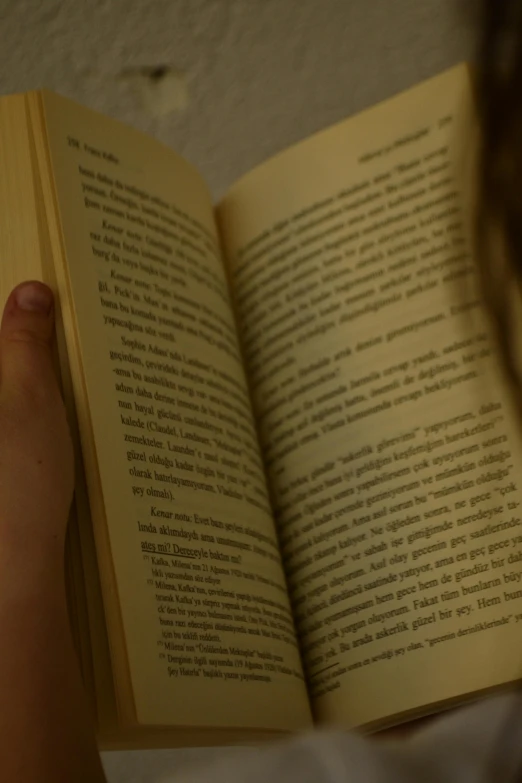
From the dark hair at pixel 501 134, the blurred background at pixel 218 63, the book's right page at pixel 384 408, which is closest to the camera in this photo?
the dark hair at pixel 501 134

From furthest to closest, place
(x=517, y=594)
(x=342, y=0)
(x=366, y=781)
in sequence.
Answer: (x=342, y=0) → (x=517, y=594) → (x=366, y=781)

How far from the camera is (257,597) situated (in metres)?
0.47

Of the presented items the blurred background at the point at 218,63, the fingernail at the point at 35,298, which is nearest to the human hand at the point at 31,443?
the fingernail at the point at 35,298

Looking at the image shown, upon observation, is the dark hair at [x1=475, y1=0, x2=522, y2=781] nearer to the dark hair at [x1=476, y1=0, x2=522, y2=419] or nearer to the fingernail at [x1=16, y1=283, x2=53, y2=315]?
the dark hair at [x1=476, y1=0, x2=522, y2=419]

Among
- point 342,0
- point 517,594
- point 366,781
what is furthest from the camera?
point 342,0

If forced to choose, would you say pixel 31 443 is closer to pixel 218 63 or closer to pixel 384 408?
pixel 384 408

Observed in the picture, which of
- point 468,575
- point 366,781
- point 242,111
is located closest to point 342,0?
point 242,111

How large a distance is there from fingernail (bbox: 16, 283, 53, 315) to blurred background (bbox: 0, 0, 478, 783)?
266mm

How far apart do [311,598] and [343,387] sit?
0.13 m

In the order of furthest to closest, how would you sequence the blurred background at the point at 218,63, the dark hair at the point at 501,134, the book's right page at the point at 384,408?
the blurred background at the point at 218,63 → the book's right page at the point at 384,408 → the dark hair at the point at 501,134

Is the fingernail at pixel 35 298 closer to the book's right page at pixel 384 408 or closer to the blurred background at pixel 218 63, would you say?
the book's right page at pixel 384 408

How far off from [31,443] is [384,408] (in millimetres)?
202

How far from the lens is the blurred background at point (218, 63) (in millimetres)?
655

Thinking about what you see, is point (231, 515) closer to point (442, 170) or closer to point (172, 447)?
point (172, 447)
